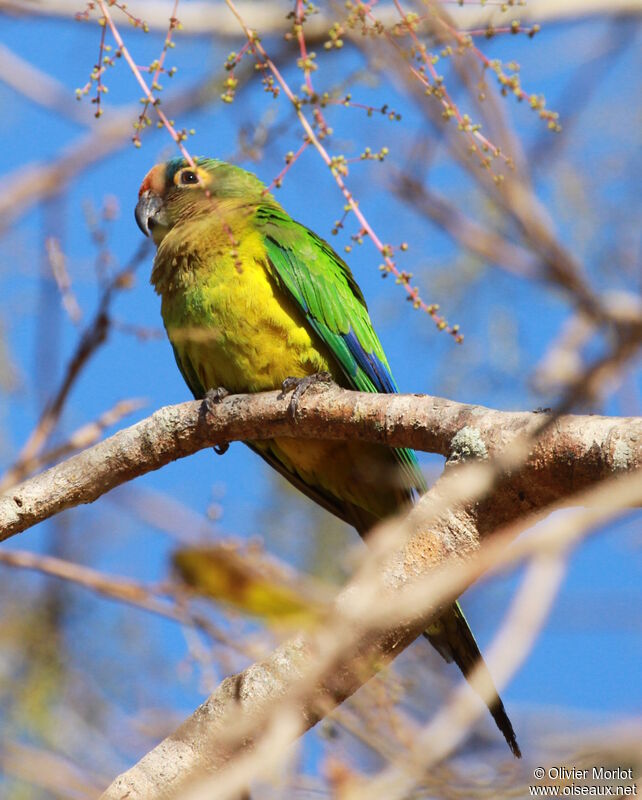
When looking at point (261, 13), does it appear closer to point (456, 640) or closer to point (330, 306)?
point (330, 306)

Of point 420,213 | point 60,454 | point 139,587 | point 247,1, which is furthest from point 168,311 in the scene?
point 420,213

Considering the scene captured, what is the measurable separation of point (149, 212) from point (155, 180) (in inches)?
7.5

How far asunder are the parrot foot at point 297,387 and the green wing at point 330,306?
0.35 metres

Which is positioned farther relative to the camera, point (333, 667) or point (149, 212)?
point (149, 212)

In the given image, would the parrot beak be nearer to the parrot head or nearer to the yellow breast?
the parrot head

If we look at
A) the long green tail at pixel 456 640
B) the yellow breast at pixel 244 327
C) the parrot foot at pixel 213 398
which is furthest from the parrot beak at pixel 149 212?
the long green tail at pixel 456 640

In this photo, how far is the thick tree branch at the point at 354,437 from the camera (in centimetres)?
255

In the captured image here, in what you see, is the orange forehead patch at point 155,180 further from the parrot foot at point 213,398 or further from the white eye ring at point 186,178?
the parrot foot at point 213,398

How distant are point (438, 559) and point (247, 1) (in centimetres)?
344

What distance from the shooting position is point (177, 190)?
5094mm

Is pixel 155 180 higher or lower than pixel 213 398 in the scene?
higher

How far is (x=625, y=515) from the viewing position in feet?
5.66

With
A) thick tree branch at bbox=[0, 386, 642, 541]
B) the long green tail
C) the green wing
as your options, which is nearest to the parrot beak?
the green wing

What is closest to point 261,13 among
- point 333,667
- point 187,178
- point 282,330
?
point 187,178
